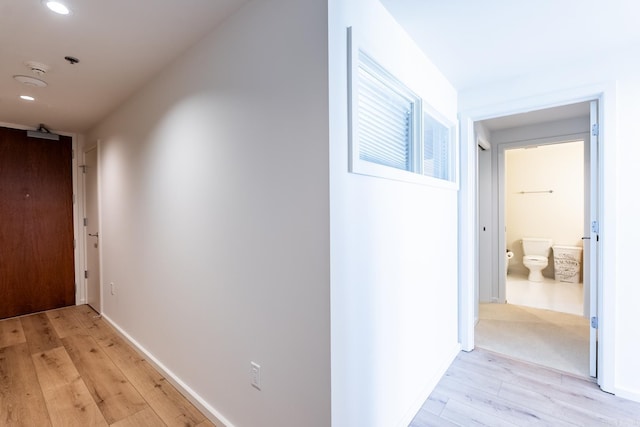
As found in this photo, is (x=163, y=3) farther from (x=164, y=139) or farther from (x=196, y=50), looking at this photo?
(x=164, y=139)

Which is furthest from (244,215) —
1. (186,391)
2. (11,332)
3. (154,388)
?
(11,332)

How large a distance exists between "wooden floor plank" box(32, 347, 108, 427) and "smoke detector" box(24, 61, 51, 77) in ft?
7.46

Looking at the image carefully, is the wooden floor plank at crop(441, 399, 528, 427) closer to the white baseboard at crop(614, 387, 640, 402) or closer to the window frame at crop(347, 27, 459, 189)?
the white baseboard at crop(614, 387, 640, 402)

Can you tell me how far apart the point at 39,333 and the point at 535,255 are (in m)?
7.14

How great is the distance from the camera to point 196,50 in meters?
1.91

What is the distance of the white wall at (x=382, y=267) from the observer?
1239 millimetres

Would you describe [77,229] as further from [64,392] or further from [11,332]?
[64,392]

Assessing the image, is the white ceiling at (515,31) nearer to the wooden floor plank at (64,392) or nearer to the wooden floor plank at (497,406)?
the wooden floor plank at (497,406)

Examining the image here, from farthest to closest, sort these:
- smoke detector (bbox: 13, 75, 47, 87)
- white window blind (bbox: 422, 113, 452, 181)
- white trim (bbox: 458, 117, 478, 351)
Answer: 1. white trim (bbox: 458, 117, 478, 351)
2. smoke detector (bbox: 13, 75, 47, 87)
3. white window blind (bbox: 422, 113, 452, 181)

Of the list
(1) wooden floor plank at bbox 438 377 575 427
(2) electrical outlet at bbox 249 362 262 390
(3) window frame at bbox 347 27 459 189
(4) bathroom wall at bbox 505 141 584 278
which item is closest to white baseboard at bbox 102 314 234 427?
(2) electrical outlet at bbox 249 362 262 390

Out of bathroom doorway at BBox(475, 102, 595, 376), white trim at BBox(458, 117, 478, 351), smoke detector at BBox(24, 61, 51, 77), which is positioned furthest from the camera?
bathroom doorway at BBox(475, 102, 595, 376)

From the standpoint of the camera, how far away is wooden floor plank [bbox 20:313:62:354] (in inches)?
110

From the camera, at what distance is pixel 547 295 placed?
171 inches

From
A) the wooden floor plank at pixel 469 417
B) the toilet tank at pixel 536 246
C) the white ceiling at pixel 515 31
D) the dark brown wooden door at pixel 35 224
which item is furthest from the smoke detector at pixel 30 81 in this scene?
the toilet tank at pixel 536 246
